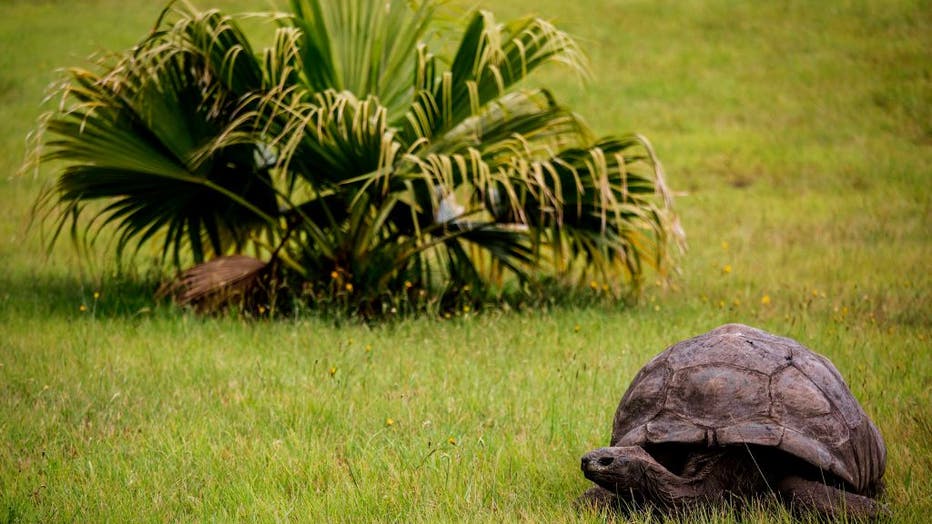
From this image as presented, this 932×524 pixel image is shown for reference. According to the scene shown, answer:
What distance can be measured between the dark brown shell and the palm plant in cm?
280

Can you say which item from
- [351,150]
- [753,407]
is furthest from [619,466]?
[351,150]

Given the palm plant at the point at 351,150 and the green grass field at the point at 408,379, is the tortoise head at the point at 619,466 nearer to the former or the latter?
the green grass field at the point at 408,379

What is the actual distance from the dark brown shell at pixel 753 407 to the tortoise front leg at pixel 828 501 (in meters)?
0.06

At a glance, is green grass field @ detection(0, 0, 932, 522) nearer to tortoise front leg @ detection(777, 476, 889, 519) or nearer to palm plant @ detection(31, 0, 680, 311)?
tortoise front leg @ detection(777, 476, 889, 519)

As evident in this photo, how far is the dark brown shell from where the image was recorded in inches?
127

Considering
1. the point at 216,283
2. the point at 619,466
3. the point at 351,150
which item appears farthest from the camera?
the point at 216,283

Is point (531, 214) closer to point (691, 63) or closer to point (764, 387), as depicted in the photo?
point (764, 387)

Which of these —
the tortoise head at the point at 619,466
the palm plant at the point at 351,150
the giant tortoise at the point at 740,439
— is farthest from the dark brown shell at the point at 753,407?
the palm plant at the point at 351,150

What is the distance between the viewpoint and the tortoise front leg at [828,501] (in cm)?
325

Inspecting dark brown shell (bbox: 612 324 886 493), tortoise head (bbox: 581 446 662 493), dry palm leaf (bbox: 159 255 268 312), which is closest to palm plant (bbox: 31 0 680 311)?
dry palm leaf (bbox: 159 255 268 312)

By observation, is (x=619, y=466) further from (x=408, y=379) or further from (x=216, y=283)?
(x=216, y=283)

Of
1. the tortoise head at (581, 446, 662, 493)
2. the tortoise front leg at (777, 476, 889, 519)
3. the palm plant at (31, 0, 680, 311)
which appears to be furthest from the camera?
the palm plant at (31, 0, 680, 311)

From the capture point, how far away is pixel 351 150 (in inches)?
249

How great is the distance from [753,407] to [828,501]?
14.6 inches
